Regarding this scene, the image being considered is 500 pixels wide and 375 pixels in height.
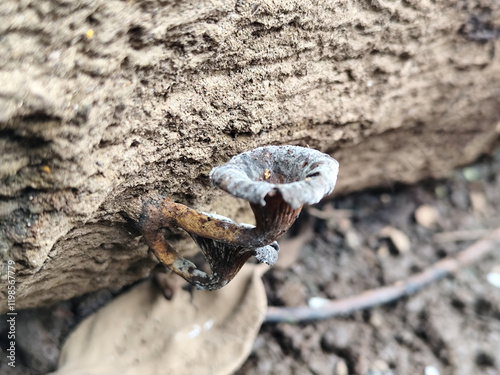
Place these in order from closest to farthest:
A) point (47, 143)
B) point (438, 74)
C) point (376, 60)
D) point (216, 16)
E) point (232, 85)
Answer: point (47, 143)
point (216, 16)
point (232, 85)
point (376, 60)
point (438, 74)

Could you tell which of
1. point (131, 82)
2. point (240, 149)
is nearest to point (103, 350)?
point (240, 149)

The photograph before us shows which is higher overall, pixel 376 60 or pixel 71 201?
pixel 71 201

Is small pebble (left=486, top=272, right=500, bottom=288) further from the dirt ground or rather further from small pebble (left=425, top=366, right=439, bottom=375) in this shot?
small pebble (left=425, top=366, right=439, bottom=375)

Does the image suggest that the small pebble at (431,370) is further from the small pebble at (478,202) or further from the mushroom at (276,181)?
the mushroom at (276,181)

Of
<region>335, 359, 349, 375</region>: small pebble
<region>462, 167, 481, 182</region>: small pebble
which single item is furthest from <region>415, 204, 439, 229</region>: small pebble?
<region>335, 359, 349, 375</region>: small pebble

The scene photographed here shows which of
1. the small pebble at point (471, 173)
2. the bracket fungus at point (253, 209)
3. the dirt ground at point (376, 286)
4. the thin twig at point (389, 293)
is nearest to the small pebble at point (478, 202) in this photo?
the dirt ground at point (376, 286)

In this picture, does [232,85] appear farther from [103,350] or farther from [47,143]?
[103,350]
